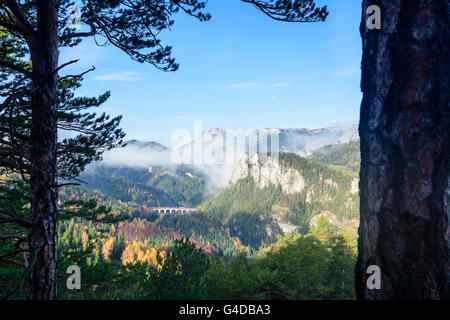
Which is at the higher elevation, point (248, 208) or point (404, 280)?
point (404, 280)

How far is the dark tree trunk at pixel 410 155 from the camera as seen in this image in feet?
6.15

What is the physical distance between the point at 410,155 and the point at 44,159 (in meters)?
4.58

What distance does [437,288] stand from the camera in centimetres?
187

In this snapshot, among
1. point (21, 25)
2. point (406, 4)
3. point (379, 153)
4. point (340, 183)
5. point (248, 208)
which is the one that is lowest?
point (248, 208)

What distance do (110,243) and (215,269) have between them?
95.6m

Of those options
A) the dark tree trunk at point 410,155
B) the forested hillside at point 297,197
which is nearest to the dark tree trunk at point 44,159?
the dark tree trunk at point 410,155

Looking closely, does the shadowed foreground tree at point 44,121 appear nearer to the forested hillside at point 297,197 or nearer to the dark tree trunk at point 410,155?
the dark tree trunk at point 410,155

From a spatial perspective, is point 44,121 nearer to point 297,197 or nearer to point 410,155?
point 410,155

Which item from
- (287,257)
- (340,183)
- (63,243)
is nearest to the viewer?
(287,257)

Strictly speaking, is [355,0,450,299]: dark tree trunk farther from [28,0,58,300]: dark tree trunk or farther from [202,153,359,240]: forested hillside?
[202,153,359,240]: forested hillside

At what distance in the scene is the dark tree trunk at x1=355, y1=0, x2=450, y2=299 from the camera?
1875 millimetres
